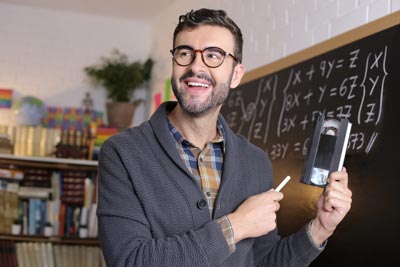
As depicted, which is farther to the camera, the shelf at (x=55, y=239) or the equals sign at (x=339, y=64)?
the shelf at (x=55, y=239)

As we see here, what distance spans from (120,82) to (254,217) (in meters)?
3.90

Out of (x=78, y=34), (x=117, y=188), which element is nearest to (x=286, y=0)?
(x=117, y=188)

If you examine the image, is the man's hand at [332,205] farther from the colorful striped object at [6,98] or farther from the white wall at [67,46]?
the colorful striped object at [6,98]

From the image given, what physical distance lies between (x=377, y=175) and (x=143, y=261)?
42.6 inches

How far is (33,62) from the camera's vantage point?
16.8 ft

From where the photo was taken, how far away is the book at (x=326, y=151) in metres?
1.44

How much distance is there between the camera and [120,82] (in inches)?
200

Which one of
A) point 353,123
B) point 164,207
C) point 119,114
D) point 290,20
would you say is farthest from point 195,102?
point 119,114

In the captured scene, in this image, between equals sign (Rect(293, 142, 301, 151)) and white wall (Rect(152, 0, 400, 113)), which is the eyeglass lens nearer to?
white wall (Rect(152, 0, 400, 113))

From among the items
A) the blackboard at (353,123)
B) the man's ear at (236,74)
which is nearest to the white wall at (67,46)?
the blackboard at (353,123)

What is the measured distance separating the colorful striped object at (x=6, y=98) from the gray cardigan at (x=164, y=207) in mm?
3717

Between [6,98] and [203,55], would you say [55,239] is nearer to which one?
[6,98]

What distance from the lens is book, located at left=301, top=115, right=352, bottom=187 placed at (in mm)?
1444

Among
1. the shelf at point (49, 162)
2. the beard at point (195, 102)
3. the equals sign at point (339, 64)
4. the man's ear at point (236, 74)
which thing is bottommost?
the shelf at point (49, 162)
